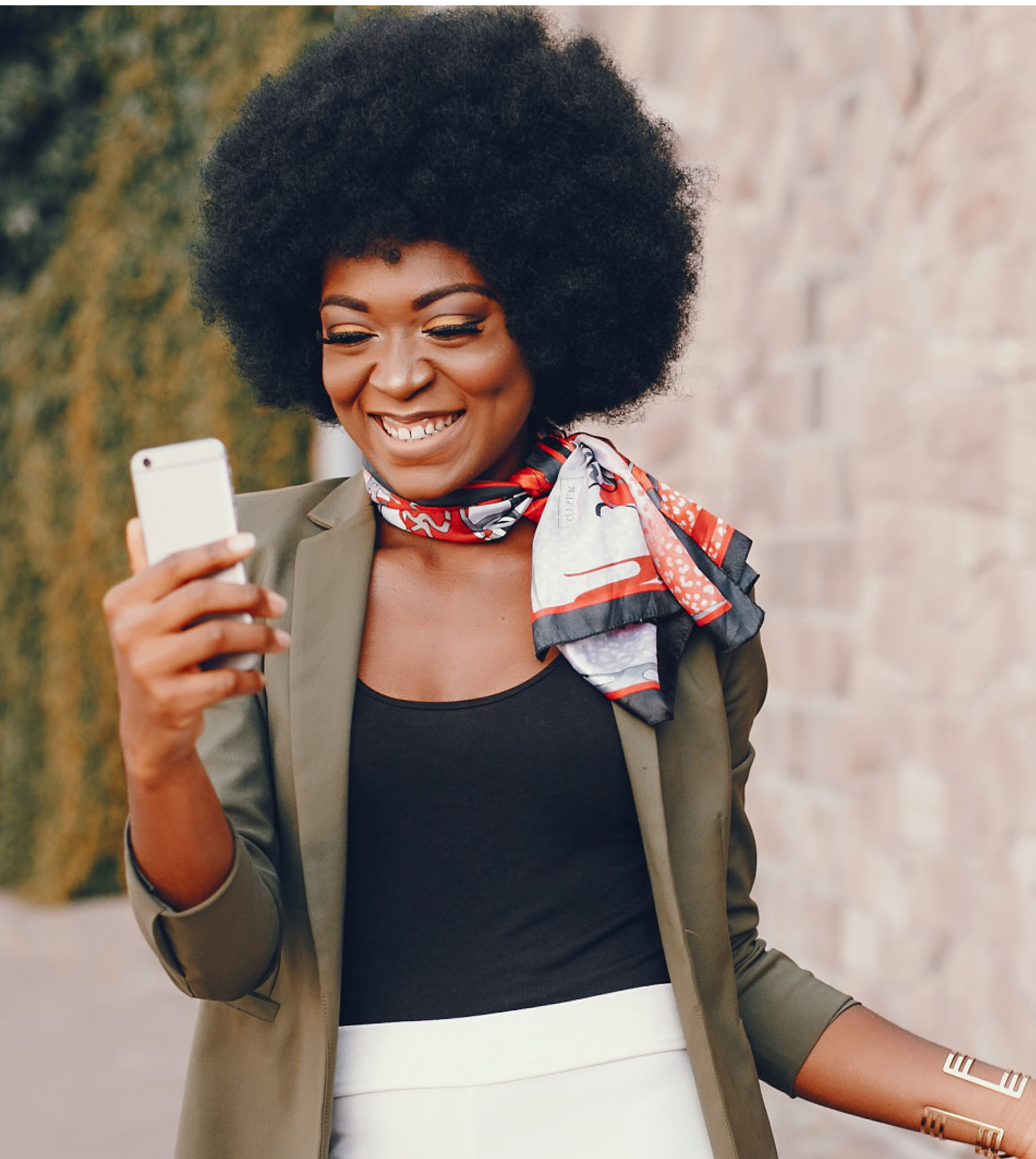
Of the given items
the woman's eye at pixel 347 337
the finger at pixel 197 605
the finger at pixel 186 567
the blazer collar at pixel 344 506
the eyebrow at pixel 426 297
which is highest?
the eyebrow at pixel 426 297

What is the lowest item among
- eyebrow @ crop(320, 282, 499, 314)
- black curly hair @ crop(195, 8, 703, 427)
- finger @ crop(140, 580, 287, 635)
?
finger @ crop(140, 580, 287, 635)

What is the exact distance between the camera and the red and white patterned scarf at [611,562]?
175 cm

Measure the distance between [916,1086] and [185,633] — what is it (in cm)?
105

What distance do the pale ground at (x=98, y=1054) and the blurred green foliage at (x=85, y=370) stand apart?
454 millimetres

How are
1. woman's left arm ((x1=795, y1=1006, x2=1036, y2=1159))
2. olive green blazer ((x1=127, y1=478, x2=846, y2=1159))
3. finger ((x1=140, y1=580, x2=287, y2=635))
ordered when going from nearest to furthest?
finger ((x1=140, y1=580, x2=287, y2=635)) → olive green blazer ((x1=127, y1=478, x2=846, y2=1159)) → woman's left arm ((x1=795, y1=1006, x2=1036, y2=1159))

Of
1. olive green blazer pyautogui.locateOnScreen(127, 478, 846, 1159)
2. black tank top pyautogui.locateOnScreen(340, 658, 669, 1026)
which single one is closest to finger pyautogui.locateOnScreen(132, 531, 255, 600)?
olive green blazer pyautogui.locateOnScreen(127, 478, 846, 1159)

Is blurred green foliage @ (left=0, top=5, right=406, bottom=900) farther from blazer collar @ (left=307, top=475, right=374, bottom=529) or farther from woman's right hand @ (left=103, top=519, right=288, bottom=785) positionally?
woman's right hand @ (left=103, top=519, right=288, bottom=785)

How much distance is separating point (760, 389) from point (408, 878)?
362cm

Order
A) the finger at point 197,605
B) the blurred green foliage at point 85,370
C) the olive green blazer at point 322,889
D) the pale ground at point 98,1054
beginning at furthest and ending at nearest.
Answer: the blurred green foliage at point 85,370
the pale ground at point 98,1054
the olive green blazer at point 322,889
the finger at point 197,605

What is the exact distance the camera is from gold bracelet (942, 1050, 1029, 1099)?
167cm

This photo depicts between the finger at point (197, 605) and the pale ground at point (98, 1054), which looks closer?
the finger at point (197, 605)

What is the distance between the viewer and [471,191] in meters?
1.85

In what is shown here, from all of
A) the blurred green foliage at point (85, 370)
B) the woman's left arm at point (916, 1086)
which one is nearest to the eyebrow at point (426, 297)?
the woman's left arm at point (916, 1086)

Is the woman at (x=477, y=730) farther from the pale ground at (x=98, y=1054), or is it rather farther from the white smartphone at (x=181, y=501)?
the pale ground at (x=98, y=1054)
